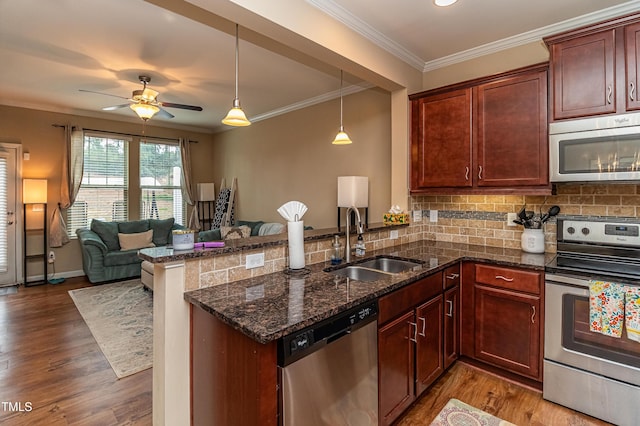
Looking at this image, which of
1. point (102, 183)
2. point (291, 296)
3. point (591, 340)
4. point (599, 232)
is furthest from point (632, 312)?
point (102, 183)

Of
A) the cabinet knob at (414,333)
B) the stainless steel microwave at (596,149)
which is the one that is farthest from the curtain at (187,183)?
the stainless steel microwave at (596,149)

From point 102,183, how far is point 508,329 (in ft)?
21.7

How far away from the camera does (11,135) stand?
5.10m

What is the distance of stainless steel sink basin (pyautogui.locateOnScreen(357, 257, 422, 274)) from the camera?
2.54 metres

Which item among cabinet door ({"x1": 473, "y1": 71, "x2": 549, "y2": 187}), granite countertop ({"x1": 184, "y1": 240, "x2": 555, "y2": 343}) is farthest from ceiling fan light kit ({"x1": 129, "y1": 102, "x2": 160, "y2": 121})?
cabinet door ({"x1": 473, "y1": 71, "x2": 549, "y2": 187})

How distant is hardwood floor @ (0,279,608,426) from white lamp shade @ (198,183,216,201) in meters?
4.03

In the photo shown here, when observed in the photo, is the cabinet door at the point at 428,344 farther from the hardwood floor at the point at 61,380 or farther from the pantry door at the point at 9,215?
the pantry door at the point at 9,215

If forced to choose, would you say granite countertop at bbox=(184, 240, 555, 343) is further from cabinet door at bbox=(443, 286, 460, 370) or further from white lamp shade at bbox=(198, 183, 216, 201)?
white lamp shade at bbox=(198, 183, 216, 201)

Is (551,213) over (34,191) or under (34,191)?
under

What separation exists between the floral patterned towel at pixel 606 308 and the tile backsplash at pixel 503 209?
32.2 inches

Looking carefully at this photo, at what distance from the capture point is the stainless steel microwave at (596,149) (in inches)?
81.3

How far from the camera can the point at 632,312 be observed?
1841mm

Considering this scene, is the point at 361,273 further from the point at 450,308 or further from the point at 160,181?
the point at 160,181

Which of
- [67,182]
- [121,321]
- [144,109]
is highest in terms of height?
[144,109]
